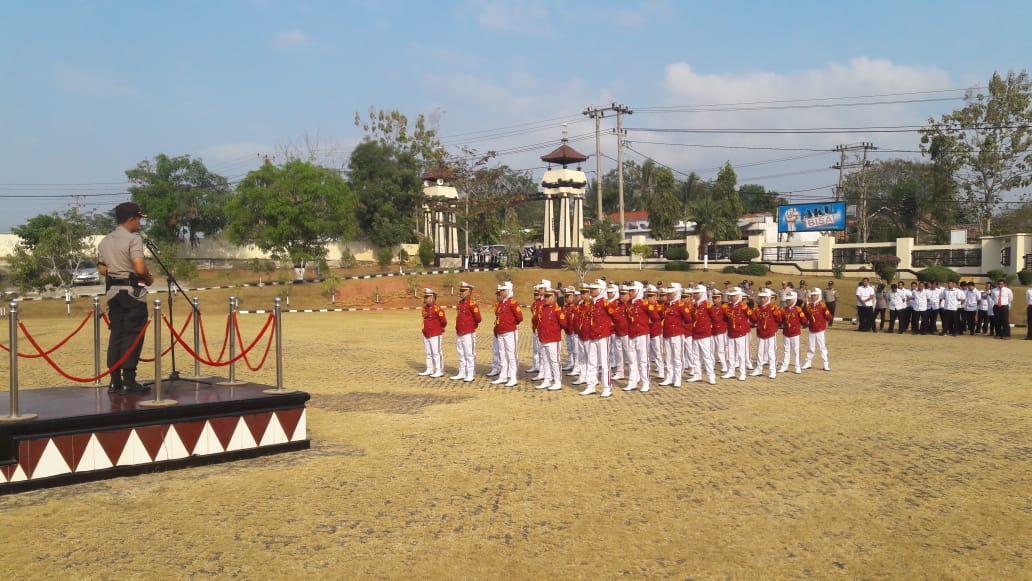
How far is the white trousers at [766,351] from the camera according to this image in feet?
46.8

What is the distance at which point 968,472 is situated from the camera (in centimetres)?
729

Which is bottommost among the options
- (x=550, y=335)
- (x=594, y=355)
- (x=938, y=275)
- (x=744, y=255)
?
(x=594, y=355)

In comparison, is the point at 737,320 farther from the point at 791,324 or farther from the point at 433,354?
the point at 433,354

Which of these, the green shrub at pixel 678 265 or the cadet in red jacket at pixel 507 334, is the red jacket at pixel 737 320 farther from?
the green shrub at pixel 678 265

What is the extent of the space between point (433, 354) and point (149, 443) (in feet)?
23.2

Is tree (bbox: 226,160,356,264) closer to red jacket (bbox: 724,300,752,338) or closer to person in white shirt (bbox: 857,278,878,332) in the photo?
person in white shirt (bbox: 857,278,878,332)

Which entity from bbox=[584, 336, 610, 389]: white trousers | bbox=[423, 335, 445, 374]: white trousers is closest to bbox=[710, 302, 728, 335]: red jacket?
bbox=[584, 336, 610, 389]: white trousers

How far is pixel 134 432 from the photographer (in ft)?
23.2

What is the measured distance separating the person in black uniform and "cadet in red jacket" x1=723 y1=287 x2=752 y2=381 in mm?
10113

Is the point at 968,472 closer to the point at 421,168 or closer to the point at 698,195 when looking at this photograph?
the point at 421,168

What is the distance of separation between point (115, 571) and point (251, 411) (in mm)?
2946

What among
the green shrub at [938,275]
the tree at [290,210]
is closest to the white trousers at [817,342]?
the green shrub at [938,275]

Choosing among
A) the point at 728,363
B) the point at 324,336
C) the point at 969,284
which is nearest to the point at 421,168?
the point at 324,336

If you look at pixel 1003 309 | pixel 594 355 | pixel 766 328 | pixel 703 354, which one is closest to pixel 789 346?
pixel 766 328
